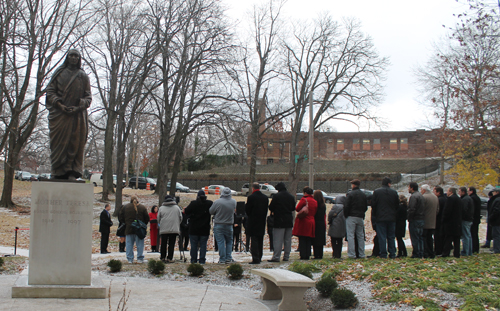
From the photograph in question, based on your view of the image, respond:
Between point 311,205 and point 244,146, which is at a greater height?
point 244,146

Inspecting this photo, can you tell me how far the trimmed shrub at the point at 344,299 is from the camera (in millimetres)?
6836

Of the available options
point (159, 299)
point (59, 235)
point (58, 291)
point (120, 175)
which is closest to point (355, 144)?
point (120, 175)

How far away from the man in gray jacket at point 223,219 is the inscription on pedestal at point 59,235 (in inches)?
156

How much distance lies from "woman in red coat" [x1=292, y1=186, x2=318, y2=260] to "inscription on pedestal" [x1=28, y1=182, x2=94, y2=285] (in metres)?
5.24

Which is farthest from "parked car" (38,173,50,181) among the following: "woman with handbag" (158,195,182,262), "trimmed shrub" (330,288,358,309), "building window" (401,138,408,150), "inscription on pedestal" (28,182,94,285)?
"building window" (401,138,408,150)

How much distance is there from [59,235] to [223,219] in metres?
4.40

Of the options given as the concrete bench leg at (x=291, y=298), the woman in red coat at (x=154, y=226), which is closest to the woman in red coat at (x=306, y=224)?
the concrete bench leg at (x=291, y=298)

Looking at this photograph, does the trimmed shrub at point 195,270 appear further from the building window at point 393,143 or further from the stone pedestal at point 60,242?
the building window at point 393,143

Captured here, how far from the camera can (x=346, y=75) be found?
30500 mm

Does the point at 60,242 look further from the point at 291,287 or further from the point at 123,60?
the point at 123,60

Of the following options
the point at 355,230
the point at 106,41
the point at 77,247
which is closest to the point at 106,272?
the point at 77,247

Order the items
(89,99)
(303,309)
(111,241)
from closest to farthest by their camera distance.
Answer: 1. (303,309)
2. (89,99)
3. (111,241)

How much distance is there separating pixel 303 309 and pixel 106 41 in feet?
76.4

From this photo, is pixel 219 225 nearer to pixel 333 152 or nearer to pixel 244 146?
pixel 244 146
